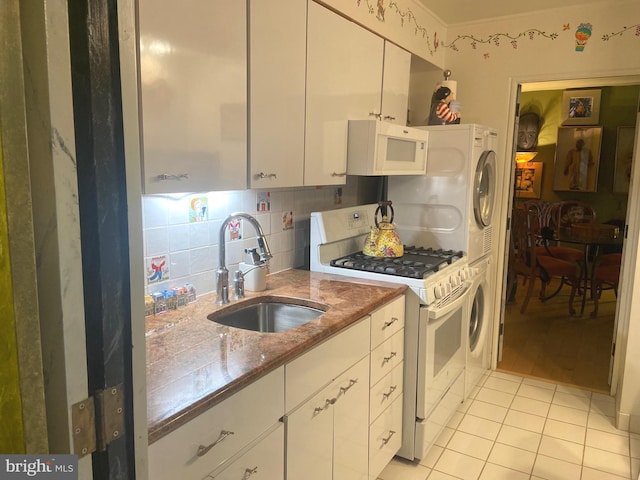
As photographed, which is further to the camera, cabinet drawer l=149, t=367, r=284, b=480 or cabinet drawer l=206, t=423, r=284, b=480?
cabinet drawer l=206, t=423, r=284, b=480

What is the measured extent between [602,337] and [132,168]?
15.0 ft

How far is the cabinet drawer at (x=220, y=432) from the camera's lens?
1.10m

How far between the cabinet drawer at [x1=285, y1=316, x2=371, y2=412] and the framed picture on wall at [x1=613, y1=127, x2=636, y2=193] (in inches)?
212

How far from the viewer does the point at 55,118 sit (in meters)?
0.62

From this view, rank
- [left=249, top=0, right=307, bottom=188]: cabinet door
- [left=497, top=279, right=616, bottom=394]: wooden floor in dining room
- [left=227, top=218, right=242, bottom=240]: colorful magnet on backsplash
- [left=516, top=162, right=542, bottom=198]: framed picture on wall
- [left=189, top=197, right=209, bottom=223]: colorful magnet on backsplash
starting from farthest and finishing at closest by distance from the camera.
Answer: [left=516, top=162, right=542, bottom=198]: framed picture on wall → [left=497, top=279, right=616, bottom=394]: wooden floor in dining room → [left=227, top=218, right=242, bottom=240]: colorful magnet on backsplash → [left=189, top=197, right=209, bottom=223]: colorful magnet on backsplash → [left=249, top=0, right=307, bottom=188]: cabinet door

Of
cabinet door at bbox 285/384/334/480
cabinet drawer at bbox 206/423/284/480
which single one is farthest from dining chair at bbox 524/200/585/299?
cabinet drawer at bbox 206/423/284/480

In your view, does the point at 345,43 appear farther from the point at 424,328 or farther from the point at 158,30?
the point at 424,328

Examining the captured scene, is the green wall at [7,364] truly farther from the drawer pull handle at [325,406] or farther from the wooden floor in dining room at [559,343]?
the wooden floor in dining room at [559,343]

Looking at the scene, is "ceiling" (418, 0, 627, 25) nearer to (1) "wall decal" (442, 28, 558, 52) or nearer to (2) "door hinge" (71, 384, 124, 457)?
(1) "wall decal" (442, 28, 558, 52)

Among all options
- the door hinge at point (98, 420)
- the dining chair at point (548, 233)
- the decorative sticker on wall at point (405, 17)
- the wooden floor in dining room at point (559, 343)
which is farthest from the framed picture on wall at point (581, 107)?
the door hinge at point (98, 420)

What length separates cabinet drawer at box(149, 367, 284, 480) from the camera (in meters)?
1.10

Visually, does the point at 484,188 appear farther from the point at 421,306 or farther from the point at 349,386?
the point at 349,386

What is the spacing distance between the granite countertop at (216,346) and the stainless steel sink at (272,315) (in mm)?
37

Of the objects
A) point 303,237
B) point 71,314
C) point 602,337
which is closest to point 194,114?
point 71,314
